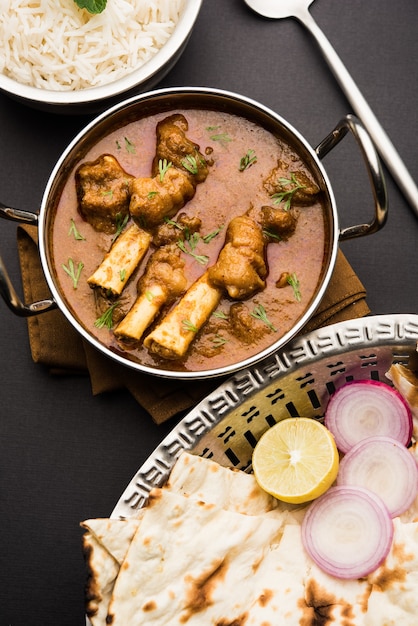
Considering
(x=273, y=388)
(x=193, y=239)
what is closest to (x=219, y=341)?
(x=273, y=388)

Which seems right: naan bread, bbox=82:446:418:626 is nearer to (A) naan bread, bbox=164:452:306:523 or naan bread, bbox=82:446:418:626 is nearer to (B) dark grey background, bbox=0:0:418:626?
(A) naan bread, bbox=164:452:306:523

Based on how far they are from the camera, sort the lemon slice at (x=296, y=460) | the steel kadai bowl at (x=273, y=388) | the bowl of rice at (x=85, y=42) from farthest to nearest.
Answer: the bowl of rice at (x=85, y=42)
the steel kadai bowl at (x=273, y=388)
the lemon slice at (x=296, y=460)

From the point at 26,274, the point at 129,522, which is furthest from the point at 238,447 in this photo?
the point at 26,274

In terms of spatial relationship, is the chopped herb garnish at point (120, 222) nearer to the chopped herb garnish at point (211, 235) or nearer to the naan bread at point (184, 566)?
the chopped herb garnish at point (211, 235)

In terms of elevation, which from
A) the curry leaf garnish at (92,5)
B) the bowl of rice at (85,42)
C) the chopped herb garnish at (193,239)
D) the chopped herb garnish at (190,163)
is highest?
the curry leaf garnish at (92,5)

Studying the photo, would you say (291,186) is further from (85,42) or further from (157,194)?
(85,42)

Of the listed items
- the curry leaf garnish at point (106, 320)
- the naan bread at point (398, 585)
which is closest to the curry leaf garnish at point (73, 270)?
the curry leaf garnish at point (106, 320)

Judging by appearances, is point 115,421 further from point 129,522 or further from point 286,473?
point 286,473
